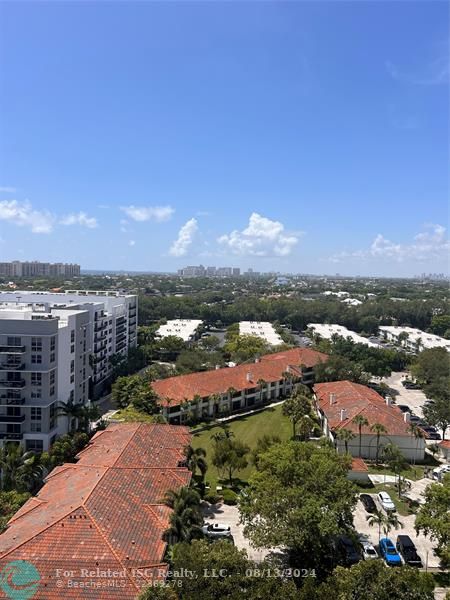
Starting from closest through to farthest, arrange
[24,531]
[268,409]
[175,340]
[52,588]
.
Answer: [52,588] < [24,531] < [268,409] < [175,340]

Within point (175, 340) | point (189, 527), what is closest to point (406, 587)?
point (189, 527)

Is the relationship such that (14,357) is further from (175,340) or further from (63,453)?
(175,340)

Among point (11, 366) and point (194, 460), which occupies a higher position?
point (11, 366)

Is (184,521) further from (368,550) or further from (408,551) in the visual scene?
(408,551)

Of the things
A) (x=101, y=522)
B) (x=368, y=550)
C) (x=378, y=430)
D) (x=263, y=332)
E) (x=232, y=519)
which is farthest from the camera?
(x=263, y=332)

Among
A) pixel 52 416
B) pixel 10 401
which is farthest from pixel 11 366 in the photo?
pixel 52 416

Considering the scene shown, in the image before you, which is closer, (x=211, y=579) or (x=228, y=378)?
(x=211, y=579)

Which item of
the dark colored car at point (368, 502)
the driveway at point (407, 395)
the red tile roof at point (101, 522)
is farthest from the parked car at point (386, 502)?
the driveway at point (407, 395)

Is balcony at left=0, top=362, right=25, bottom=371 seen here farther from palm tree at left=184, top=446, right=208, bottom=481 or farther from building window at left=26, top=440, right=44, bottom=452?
palm tree at left=184, top=446, right=208, bottom=481
